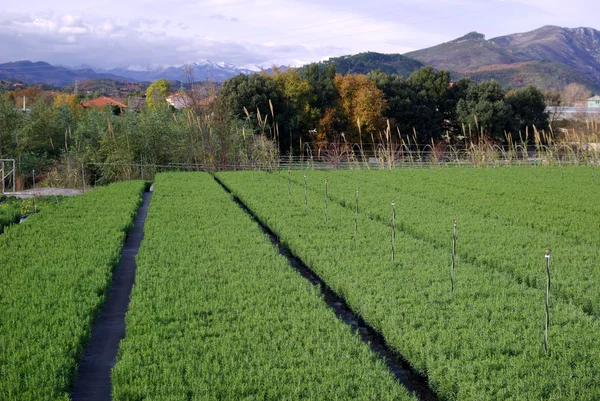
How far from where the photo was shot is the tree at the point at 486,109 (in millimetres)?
34938

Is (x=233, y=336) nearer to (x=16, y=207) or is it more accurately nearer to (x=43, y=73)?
(x=16, y=207)

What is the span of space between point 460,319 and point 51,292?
14.5 feet

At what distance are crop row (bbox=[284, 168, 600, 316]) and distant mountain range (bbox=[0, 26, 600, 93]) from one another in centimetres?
2120

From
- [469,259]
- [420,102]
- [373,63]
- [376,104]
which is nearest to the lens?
[469,259]

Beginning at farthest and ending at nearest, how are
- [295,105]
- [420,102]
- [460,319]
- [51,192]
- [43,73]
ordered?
[43,73] → [420,102] → [295,105] → [51,192] → [460,319]

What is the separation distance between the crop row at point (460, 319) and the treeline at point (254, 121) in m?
11.7

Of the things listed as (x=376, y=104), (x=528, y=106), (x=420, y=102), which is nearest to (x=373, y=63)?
(x=528, y=106)

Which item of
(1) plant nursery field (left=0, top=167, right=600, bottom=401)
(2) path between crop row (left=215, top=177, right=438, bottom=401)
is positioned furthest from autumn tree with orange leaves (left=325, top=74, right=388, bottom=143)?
(2) path between crop row (left=215, top=177, right=438, bottom=401)

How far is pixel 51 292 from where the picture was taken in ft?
21.2

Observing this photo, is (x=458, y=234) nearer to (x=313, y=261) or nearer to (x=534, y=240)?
(x=534, y=240)

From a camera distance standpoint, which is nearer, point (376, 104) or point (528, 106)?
point (376, 104)

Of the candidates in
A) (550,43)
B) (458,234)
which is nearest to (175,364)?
(458,234)

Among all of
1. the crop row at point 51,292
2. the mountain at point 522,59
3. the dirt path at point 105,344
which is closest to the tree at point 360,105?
the crop row at point 51,292

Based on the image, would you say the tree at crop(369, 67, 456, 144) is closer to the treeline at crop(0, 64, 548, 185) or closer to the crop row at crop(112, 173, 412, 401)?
the treeline at crop(0, 64, 548, 185)
